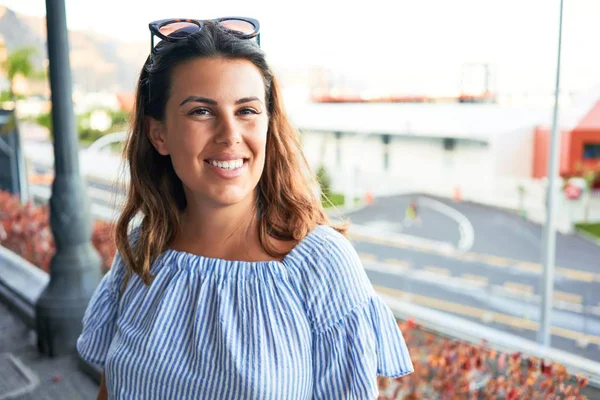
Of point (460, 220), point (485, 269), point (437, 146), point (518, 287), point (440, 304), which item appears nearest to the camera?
point (440, 304)

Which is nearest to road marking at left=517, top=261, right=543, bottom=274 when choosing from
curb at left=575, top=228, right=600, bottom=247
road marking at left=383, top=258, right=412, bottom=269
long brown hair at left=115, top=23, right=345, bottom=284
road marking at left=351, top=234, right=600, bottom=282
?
road marking at left=351, top=234, right=600, bottom=282

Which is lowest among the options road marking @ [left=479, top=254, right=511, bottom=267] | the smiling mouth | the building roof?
road marking @ [left=479, top=254, right=511, bottom=267]

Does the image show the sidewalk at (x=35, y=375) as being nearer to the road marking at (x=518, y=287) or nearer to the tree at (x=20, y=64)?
the tree at (x=20, y=64)

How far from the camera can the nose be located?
0.85 metres

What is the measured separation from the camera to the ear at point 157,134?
3.18ft

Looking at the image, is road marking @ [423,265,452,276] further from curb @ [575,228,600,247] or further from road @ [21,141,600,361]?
curb @ [575,228,600,247]

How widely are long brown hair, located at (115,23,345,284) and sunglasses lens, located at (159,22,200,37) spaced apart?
0.05 feet

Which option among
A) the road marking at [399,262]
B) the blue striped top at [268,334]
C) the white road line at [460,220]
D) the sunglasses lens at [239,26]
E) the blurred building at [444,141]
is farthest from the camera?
the white road line at [460,220]

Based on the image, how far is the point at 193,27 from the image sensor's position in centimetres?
89

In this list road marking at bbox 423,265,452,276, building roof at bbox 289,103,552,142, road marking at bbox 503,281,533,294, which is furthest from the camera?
road marking at bbox 423,265,452,276

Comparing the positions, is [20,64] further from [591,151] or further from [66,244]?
[591,151]

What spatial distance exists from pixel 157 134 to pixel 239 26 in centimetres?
23

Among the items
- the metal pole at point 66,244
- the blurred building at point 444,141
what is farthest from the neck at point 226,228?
the blurred building at point 444,141

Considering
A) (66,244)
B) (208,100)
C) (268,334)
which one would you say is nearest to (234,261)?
(268,334)
